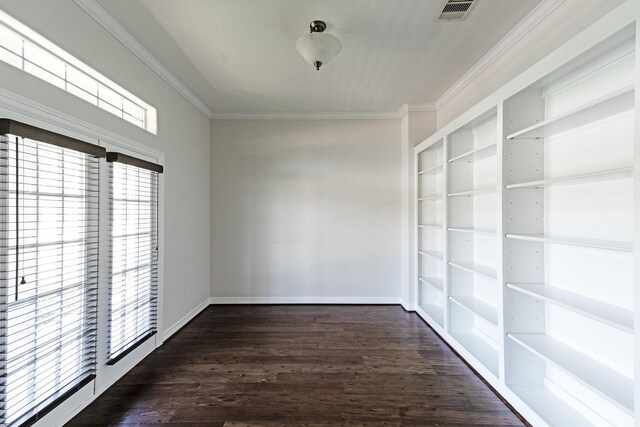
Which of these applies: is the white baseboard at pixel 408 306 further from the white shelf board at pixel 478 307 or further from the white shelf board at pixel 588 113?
the white shelf board at pixel 588 113

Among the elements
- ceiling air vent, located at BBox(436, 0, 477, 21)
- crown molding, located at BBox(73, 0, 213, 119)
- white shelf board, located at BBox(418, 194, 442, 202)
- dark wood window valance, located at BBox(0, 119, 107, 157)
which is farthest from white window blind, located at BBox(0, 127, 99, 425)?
white shelf board, located at BBox(418, 194, 442, 202)

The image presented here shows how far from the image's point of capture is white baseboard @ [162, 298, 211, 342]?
3.06 m

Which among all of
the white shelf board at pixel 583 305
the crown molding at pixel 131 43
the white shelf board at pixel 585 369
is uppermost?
the crown molding at pixel 131 43

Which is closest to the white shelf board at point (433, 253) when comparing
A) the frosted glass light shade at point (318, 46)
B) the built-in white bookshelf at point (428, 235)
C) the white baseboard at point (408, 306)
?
the built-in white bookshelf at point (428, 235)

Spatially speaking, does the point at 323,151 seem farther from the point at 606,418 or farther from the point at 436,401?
the point at 606,418

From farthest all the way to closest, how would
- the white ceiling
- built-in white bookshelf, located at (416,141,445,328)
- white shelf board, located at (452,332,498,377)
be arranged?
1. built-in white bookshelf, located at (416,141,445,328)
2. white shelf board, located at (452,332,498,377)
3. the white ceiling

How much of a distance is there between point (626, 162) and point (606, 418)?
146 cm

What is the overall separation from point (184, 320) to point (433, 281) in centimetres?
302

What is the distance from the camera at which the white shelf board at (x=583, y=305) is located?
138cm

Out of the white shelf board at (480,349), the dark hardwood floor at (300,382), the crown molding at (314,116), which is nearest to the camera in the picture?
the dark hardwood floor at (300,382)

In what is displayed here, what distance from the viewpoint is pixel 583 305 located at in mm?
1600

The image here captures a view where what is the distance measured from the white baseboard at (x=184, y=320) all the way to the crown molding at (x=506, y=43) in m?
4.16

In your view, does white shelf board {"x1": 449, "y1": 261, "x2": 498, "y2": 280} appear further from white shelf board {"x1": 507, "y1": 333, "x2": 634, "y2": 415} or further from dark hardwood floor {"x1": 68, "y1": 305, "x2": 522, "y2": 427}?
dark hardwood floor {"x1": 68, "y1": 305, "x2": 522, "y2": 427}

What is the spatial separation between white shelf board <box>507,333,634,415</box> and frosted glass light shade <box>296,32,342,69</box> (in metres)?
2.45
